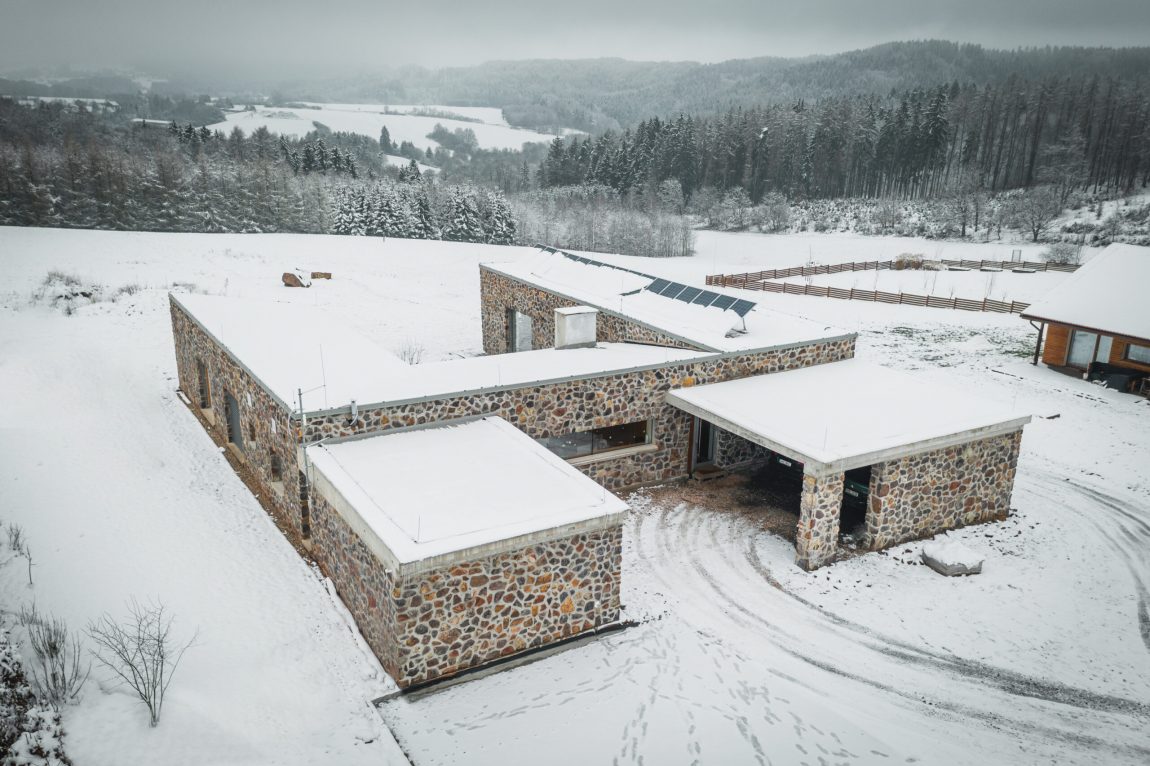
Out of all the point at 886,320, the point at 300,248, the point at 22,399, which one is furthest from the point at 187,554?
the point at 300,248

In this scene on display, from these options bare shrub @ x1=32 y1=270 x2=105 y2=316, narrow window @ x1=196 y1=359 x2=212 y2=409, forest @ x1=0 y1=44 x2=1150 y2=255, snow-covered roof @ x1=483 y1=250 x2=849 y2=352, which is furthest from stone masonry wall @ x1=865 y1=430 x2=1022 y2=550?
forest @ x1=0 y1=44 x2=1150 y2=255

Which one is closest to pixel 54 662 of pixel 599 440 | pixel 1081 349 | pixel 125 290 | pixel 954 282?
pixel 599 440

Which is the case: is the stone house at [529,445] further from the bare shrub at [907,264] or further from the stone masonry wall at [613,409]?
the bare shrub at [907,264]

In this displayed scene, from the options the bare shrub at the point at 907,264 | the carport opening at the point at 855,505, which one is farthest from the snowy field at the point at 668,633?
the bare shrub at the point at 907,264

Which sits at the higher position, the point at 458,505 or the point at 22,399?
the point at 458,505

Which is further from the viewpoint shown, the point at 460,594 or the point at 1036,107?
the point at 1036,107

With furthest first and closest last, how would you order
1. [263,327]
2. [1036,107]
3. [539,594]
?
[1036,107], [263,327], [539,594]

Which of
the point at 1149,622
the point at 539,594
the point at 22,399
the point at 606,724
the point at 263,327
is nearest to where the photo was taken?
the point at 606,724

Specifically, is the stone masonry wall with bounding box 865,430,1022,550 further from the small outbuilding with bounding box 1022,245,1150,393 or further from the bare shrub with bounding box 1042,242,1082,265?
the bare shrub with bounding box 1042,242,1082,265

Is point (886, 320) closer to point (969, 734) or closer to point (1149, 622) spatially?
point (1149, 622)
